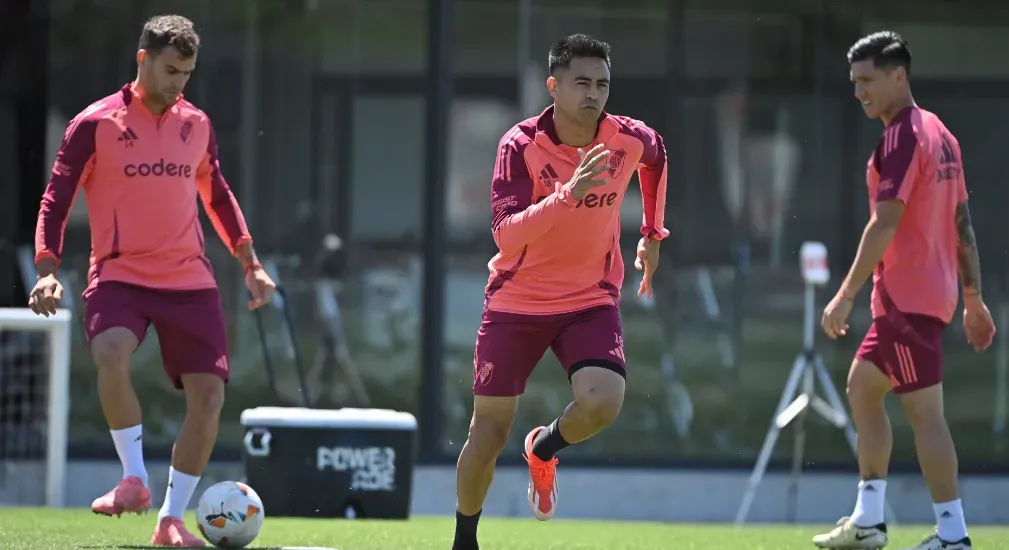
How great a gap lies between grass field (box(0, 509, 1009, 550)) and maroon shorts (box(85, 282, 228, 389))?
2.59ft

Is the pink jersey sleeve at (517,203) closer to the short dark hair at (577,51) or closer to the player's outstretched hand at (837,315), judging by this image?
the short dark hair at (577,51)

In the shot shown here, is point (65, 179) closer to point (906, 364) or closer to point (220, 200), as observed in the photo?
point (220, 200)

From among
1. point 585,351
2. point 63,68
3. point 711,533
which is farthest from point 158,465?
point 585,351

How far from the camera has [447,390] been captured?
11.9 metres

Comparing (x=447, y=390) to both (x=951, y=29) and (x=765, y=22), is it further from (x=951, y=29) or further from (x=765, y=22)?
(x=951, y=29)

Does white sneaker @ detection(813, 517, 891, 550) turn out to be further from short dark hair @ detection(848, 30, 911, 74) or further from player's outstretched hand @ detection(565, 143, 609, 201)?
player's outstretched hand @ detection(565, 143, 609, 201)

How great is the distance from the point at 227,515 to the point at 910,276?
288cm

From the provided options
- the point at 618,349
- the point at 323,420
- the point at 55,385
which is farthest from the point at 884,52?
the point at 55,385

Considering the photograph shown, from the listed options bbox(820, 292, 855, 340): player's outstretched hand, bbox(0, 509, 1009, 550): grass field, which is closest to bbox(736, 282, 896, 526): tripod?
bbox(0, 509, 1009, 550): grass field

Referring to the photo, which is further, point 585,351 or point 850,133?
point 850,133

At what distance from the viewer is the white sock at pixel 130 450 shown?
730 centimetres

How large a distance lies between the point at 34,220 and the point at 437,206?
103 inches

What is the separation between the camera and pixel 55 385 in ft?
34.3

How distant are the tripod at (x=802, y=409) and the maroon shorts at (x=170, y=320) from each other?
4804mm
